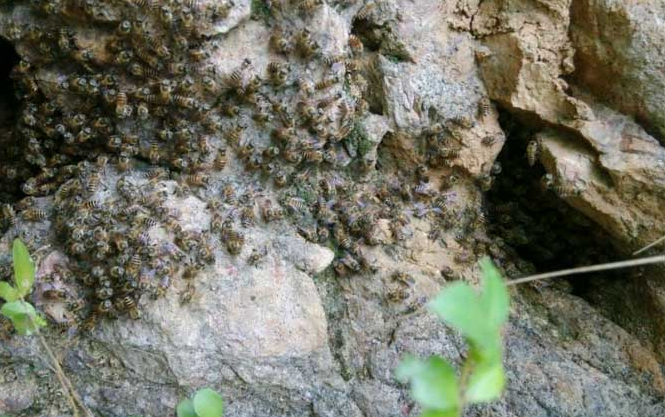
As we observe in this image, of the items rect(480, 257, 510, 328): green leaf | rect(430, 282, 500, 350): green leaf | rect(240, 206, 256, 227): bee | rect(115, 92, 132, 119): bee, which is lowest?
rect(240, 206, 256, 227): bee

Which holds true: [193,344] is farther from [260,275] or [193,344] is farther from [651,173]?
[651,173]

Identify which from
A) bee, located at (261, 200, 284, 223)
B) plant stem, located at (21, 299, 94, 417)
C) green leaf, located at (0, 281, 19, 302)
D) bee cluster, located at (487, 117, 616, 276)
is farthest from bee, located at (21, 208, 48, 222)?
bee cluster, located at (487, 117, 616, 276)

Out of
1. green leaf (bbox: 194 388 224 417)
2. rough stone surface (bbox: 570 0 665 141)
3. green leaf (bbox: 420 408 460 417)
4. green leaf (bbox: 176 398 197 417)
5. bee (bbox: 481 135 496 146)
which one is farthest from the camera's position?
bee (bbox: 481 135 496 146)

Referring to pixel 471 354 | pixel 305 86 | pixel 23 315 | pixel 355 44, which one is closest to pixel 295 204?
pixel 305 86

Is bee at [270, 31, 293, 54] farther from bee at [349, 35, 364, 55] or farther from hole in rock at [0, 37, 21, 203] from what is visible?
hole in rock at [0, 37, 21, 203]

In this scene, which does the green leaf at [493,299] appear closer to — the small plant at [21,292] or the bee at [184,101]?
the small plant at [21,292]

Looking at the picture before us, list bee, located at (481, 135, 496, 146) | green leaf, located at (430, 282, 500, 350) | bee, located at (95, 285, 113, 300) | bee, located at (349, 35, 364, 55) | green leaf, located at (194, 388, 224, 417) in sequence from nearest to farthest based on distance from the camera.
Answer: green leaf, located at (430, 282, 500, 350) < green leaf, located at (194, 388, 224, 417) < bee, located at (95, 285, 113, 300) < bee, located at (349, 35, 364, 55) < bee, located at (481, 135, 496, 146)

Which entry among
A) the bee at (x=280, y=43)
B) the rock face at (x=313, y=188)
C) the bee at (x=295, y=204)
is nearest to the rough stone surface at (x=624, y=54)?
the rock face at (x=313, y=188)
